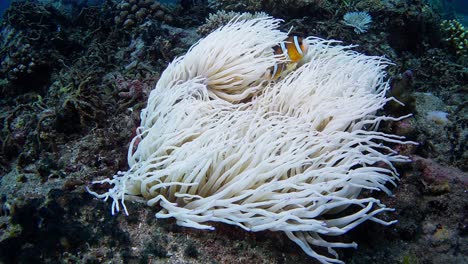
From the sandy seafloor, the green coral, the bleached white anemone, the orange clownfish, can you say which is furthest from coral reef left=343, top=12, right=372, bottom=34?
the bleached white anemone

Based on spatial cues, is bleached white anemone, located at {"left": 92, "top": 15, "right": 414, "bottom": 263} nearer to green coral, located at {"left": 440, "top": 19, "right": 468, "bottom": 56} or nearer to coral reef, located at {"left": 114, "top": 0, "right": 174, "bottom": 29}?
coral reef, located at {"left": 114, "top": 0, "right": 174, "bottom": 29}

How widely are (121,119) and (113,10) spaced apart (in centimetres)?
501

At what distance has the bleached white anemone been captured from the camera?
222 cm

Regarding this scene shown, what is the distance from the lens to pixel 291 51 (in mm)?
3656

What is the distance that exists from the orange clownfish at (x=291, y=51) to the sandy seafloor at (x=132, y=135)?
3.48 feet

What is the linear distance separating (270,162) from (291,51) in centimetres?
167

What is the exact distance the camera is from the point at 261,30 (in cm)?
392

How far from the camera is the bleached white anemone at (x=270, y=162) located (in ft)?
7.27

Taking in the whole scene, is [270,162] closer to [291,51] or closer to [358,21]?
[291,51]

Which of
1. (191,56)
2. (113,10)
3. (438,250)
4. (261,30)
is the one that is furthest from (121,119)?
(113,10)

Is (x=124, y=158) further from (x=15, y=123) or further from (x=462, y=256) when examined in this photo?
(x=462, y=256)

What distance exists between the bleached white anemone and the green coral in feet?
20.8

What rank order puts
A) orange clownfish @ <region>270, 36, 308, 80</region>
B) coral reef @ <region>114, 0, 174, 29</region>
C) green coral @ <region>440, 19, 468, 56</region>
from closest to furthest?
1. orange clownfish @ <region>270, 36, 308, 80</region>
2. coral reef @ <region>114, 0, 174, 29</region>
3. green coral @ <region>440, 19, 468, 56</region>

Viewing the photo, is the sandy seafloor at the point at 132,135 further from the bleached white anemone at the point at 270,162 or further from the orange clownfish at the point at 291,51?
the orange clownfish at the point at 291,51
